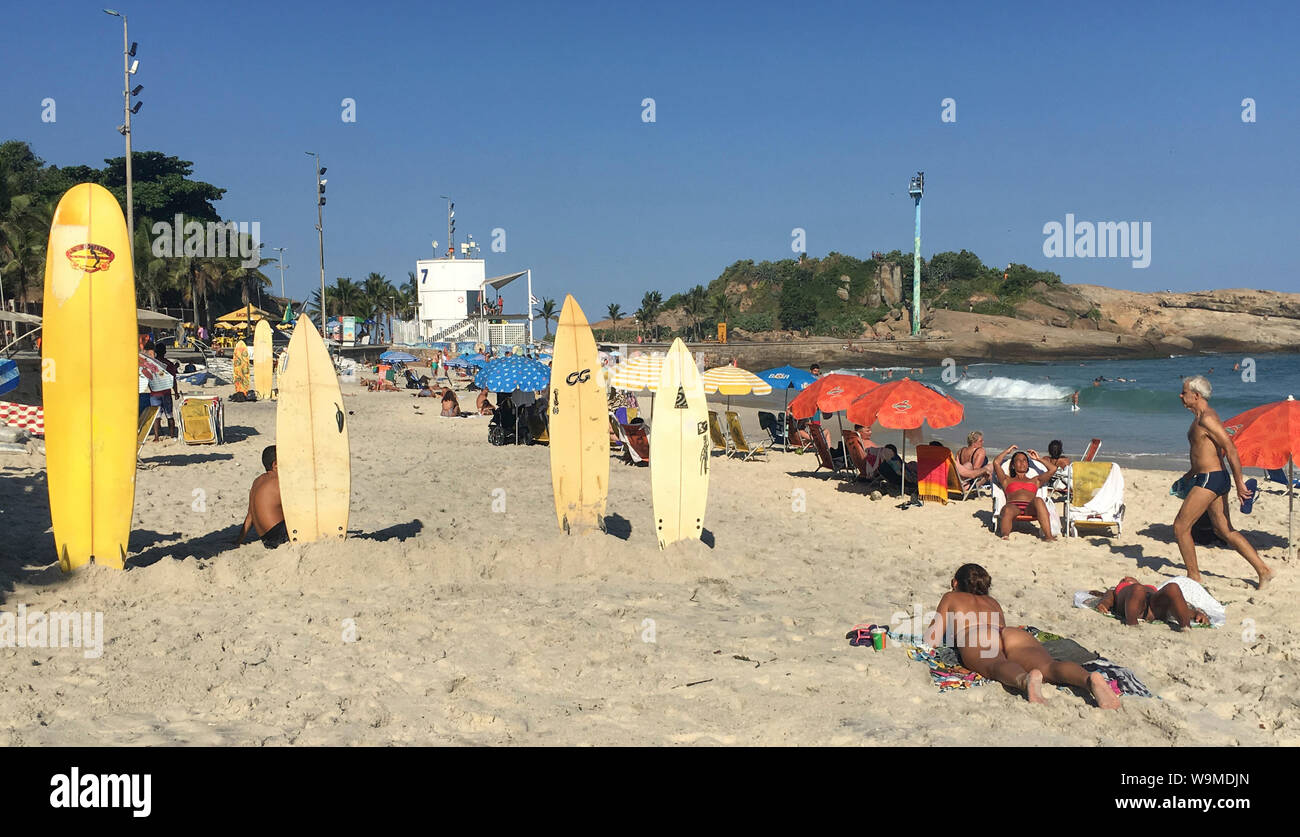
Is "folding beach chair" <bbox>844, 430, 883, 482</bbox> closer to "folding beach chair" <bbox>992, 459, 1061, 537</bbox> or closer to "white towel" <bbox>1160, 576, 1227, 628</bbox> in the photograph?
"folding beach chair" <bbox>992, 459, 1061, 537</bbox>

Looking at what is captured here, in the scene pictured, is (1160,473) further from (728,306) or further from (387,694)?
(728,306)

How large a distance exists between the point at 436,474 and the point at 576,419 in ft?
17.5

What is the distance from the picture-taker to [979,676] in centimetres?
500

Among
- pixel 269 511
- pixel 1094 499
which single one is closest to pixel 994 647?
pixel 1094 499

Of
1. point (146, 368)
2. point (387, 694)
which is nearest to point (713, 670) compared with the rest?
point (387, 694)

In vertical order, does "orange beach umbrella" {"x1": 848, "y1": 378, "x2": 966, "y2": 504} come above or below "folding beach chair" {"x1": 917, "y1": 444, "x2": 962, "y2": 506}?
above

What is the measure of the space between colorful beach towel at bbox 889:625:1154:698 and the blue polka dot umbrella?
33.1 ft

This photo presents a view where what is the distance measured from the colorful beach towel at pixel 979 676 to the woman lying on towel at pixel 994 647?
0.23 ft

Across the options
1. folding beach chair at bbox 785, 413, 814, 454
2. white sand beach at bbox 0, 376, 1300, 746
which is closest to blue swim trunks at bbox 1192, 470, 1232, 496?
white sand beach at bbox 0, 376, 1300, 746

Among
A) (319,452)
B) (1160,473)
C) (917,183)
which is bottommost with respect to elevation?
(1160,473)

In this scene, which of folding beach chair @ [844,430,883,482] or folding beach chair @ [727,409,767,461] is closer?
folding beach chair @ [844,430,883,482]

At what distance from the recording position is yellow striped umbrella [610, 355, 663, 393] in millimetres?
14000

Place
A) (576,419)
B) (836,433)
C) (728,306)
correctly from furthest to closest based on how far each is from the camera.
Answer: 1. (728,306)
2. (836,433)
3. (576,419)
